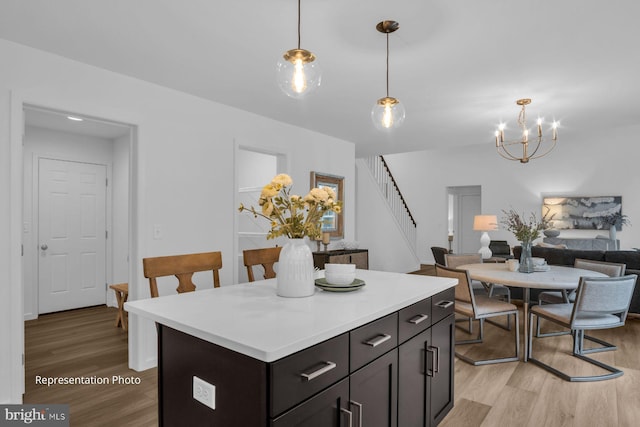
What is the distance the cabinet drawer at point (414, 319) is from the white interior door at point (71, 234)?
4820 millimetres

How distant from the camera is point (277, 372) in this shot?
3.35 feet

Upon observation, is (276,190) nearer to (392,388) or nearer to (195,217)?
(392,388)

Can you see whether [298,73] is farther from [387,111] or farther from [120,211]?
[120,211]

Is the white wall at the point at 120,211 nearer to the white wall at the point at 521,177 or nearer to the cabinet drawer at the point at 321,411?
the cabinet drawer at the point at 321,411

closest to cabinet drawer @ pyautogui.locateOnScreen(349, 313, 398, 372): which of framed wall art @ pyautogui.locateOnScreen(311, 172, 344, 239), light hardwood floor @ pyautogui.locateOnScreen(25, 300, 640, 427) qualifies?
light hardwood floor @ pyautogui.locateOnScreen(25, 300, 640, 427)

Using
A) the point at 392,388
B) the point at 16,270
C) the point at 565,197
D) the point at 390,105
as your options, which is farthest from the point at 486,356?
the point at 565,197

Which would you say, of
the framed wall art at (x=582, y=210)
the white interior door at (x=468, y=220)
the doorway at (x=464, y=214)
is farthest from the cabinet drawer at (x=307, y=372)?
the white interior door at (x=468, y=220)

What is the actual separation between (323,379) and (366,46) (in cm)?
213

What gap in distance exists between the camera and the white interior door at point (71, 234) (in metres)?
4.63

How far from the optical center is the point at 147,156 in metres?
3.09

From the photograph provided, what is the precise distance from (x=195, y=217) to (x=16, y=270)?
1.35m

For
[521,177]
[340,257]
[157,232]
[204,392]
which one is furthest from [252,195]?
[521,177]

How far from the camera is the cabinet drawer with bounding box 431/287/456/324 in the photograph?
74.5 inches

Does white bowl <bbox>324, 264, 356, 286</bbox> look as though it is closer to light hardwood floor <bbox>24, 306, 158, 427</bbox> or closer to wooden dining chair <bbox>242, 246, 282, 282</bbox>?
wooden dining chair <bbox>242, 246, 282, 282</bbox>
